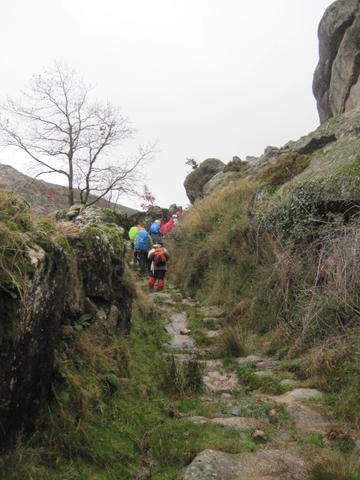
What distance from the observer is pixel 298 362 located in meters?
5.46

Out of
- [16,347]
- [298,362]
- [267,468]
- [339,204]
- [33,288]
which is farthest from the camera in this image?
[339,204]

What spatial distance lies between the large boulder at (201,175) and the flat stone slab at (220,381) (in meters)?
21.5

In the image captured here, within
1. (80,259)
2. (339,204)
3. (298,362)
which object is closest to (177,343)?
(298,362)

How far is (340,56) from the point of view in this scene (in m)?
20.9

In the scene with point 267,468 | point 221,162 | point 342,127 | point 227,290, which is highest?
point 221,162

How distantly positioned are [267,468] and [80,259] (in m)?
3.20

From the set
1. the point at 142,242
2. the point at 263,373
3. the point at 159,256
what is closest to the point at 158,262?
the point at 159,256

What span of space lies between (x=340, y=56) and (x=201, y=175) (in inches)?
440

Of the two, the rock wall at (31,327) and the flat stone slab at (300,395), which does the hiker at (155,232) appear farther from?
the flat stone slab at (300,395)

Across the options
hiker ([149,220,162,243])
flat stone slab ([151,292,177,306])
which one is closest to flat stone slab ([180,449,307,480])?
flat stone slab ([151,292,177,306])

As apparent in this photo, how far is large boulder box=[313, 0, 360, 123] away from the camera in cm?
1988

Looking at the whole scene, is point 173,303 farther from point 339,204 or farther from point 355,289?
point 355,289

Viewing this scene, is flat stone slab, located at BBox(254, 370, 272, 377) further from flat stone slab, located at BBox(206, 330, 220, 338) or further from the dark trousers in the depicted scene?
the dark trousers

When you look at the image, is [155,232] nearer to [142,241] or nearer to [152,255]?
[142,241]
